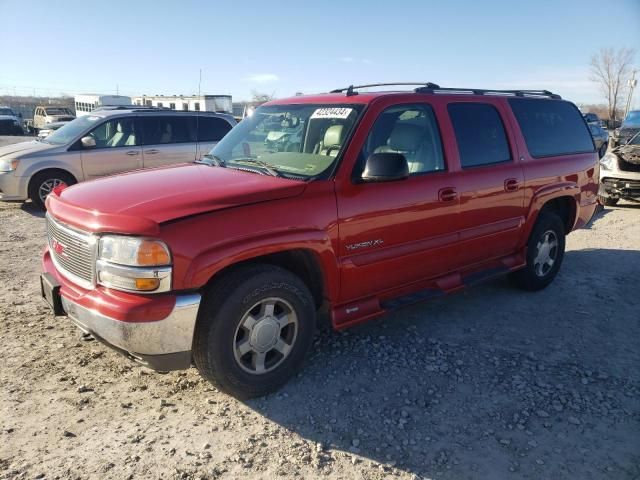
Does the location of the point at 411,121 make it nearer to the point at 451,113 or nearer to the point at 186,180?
the point at 451,113

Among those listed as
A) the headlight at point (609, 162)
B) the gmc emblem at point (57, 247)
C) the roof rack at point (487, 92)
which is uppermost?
the roof rack at point (487, 92)

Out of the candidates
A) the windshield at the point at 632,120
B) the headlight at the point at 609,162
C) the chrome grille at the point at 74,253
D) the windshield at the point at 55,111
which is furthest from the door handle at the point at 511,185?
the windshield at the point at 55,111

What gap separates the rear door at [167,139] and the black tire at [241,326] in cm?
706

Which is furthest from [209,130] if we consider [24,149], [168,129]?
[24,149]

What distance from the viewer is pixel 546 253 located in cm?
535

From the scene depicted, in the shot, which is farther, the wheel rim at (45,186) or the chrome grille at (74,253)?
the wheel rim at (45,186)

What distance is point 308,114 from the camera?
4.05 metres

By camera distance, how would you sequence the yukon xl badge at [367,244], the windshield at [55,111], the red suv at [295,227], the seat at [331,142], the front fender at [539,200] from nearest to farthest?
the red suv at [295,227]
the yukon xl badge at [367,244]
the seat at [331,142]
the front fender at [539,200]
the windshield at [55,111]

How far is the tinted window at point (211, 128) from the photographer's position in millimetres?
10133

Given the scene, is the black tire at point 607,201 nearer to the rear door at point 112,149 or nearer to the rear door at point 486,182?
the rear door at point 486,182

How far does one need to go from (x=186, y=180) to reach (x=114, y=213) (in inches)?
27.3

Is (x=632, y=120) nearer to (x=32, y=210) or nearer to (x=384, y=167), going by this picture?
(x=384, y=167)

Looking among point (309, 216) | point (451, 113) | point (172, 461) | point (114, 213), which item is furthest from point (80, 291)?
point (451, 113)

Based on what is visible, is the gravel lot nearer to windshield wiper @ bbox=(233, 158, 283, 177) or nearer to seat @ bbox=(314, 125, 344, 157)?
windshield wiper @ bbox=(233, 158, 283, 177)
